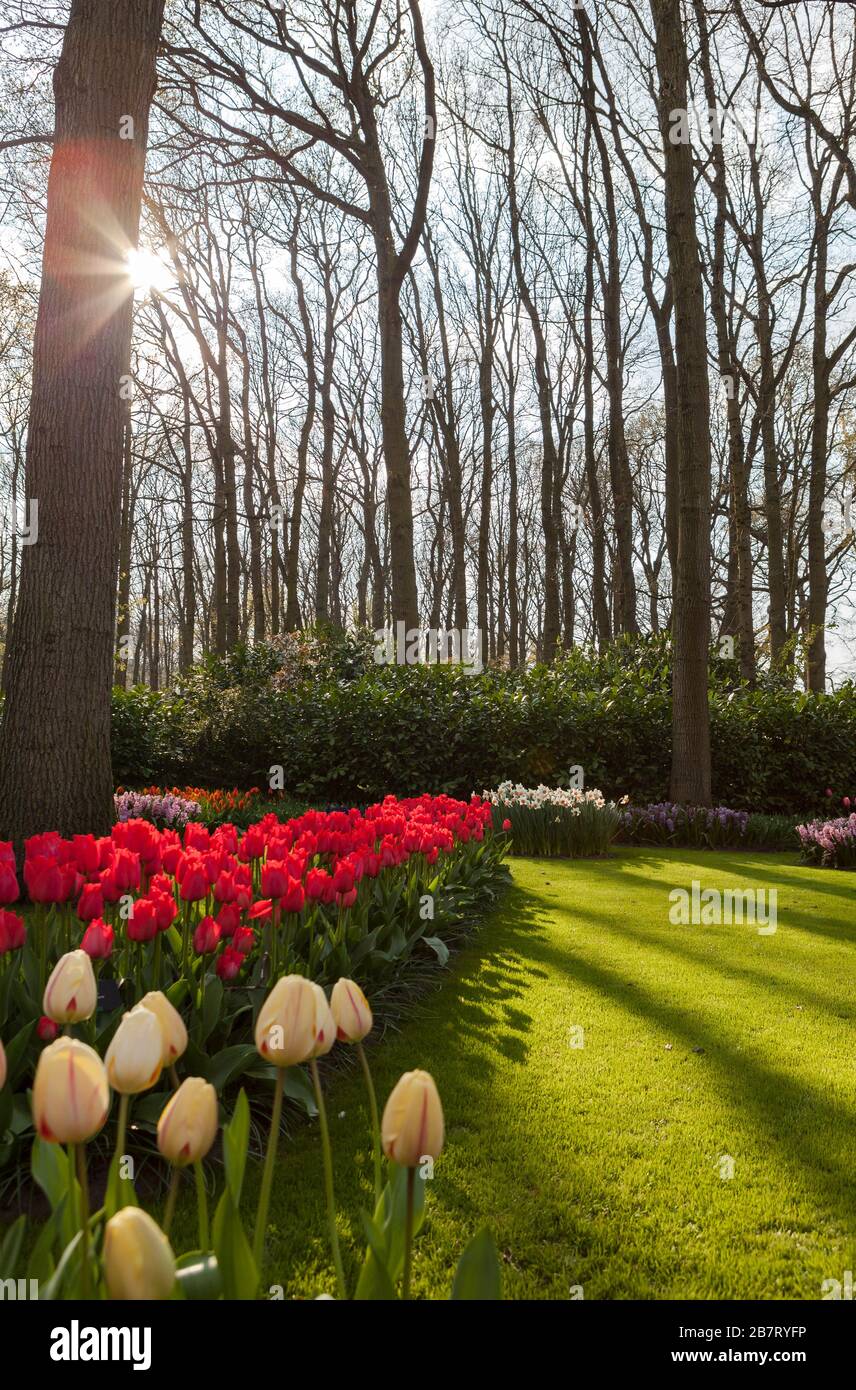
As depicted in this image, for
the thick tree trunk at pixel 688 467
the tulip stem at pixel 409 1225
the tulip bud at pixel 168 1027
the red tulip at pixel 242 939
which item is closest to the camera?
the tulip stem at pixel 409 1225

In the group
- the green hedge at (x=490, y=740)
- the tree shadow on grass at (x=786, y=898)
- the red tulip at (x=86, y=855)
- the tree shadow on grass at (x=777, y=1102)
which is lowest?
the tree shadow on grass at (x=777, y=1102)

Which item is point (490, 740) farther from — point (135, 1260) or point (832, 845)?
point (135, 1260)

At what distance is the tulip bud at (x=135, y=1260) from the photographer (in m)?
0.85

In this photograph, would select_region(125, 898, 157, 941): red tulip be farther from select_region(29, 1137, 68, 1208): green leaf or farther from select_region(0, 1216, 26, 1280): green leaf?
select_region(0, 1216, 26, 1280): green leaf

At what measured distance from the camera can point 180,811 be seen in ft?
25.0

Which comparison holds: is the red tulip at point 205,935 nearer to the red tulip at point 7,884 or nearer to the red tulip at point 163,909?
the red tulip at point 163,909

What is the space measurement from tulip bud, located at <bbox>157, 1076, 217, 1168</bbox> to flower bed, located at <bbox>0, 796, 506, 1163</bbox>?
0.37 meters

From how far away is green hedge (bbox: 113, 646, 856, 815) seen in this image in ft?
34.0

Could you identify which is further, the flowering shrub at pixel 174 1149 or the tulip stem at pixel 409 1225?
the tulip stem at pixel 409 1225

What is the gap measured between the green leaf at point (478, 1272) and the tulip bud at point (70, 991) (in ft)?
2.19

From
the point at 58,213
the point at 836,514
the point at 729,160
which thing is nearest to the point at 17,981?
the point at 58,213

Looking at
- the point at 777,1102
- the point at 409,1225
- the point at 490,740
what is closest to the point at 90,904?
the point at 409,1225

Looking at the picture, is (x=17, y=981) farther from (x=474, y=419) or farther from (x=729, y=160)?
(x=474, y=419)

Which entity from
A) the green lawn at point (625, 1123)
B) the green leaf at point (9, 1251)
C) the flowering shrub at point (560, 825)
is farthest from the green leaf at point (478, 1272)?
the flowering shrub at point (560, 825)
